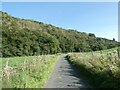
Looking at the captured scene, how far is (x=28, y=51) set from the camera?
97.9 meters

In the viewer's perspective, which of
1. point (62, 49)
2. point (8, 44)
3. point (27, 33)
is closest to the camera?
point (8, 44)

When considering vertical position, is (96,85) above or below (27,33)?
below

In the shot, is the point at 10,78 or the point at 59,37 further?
the point at 59,37

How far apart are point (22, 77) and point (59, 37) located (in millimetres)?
124015

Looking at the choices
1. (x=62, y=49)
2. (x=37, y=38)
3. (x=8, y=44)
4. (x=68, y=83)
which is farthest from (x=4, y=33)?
(x=68, y=83)

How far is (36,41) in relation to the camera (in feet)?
368

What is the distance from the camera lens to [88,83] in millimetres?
18359

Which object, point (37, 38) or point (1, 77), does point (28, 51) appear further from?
point (1, 77)

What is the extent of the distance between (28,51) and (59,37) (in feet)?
140

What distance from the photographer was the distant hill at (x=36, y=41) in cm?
9625

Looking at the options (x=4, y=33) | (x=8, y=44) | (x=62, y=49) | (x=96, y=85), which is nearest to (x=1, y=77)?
(x=96, y=85)

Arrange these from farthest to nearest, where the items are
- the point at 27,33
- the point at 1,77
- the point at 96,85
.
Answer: the point at 27,33, the point at 96,85, the point at 1,77

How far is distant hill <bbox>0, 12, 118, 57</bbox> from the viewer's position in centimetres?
9625

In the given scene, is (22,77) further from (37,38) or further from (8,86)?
(37,38)
